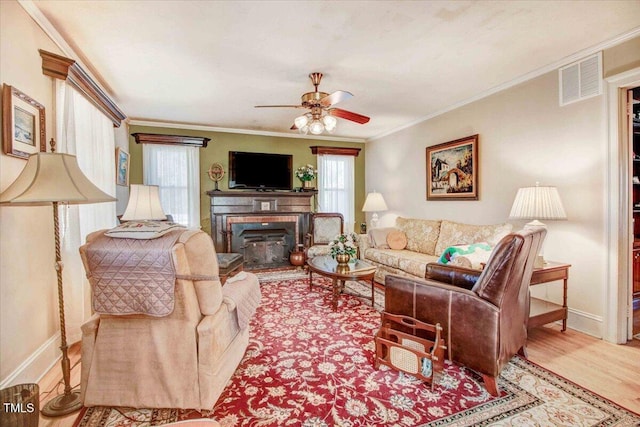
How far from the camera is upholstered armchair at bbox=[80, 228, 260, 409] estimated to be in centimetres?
154

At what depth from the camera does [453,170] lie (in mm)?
4242

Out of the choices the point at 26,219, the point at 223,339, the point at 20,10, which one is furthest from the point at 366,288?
the point at 20,10

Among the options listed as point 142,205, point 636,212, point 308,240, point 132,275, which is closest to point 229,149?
point 308,240

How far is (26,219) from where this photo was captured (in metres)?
1.96

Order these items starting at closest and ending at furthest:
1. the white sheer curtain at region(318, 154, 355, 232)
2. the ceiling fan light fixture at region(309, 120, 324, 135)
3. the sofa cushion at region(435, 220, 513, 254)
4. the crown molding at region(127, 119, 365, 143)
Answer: the ceiling fan light fixture at region(309, 120, 324, 135) → the sofa cushion at region(435, 220, 513, 254) → the crown molding at region(127, 119, 365, 143) → the white sheer curtain at region(318, 154, 355, 232)

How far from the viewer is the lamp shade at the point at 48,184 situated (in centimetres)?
145

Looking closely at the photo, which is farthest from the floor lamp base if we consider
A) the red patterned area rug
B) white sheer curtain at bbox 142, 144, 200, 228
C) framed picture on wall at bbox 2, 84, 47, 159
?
white sheer curtain at bbox 142, 144, 200, 228

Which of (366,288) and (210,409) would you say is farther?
(366,288)

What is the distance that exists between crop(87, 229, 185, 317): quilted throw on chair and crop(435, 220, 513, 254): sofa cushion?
3.20m

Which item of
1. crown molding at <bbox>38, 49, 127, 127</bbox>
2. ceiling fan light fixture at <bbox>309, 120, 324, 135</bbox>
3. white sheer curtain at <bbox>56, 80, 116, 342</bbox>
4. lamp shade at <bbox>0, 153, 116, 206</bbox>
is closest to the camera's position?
lamp shade at <bbox>0, 153, 116, 206</bbox>

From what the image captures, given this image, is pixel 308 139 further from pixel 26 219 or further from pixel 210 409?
pixel 210 409

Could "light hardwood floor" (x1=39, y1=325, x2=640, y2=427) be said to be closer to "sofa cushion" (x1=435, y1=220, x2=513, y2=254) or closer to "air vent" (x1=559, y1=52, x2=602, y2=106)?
"sofa cushion" (x1=435, y1=220, x2=513, y2=254)

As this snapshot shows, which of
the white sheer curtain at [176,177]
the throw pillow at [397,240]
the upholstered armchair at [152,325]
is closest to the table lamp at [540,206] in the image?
the throw pillow at [397,240]

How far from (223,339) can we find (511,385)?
1841mm
